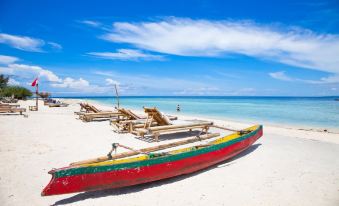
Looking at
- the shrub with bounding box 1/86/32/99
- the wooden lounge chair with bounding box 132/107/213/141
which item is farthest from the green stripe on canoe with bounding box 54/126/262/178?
the shrub with bounding box 1/86/32/99

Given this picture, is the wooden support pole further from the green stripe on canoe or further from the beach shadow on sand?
the green stripe on canoe

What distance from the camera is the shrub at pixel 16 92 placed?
38688mm

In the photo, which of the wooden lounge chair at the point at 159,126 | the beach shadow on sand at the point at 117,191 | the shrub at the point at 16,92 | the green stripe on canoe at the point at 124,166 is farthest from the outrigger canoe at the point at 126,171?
the shrub at the point at 16,92

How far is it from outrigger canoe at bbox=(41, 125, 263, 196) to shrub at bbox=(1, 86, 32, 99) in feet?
138

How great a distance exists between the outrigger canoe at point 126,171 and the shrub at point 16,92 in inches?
1662

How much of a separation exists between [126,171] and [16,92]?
4409 cm

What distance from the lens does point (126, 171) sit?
4383 millimetres

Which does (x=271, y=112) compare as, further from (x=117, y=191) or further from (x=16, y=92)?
(x=16, y=92)

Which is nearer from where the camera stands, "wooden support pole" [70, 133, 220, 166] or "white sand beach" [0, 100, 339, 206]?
"white sand beach" [0, 100, 339, 206]

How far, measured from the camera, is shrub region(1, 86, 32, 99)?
3869cm

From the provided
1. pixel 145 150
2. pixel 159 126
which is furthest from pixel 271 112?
pixel 145 150

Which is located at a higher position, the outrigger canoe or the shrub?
the shrub

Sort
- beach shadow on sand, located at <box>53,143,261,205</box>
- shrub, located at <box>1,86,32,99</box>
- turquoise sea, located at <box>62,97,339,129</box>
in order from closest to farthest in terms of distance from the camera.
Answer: beach shadow on sand, located at <box>53,143,261,205</box>
turquoise sea, located at <box>62,97,339,129</box>
shrub, located at <box>1,86,32,99</box>

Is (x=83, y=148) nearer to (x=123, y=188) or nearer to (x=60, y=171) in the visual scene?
(x=123, y=188)
